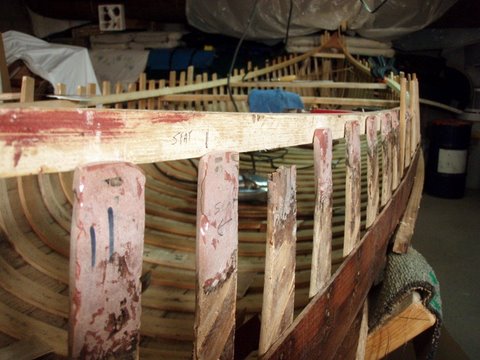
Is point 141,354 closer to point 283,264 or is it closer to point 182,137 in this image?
point 283,264

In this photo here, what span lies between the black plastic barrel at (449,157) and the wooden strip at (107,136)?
24.2ft

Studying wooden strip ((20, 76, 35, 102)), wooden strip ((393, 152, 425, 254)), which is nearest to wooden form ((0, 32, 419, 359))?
wooden strip ((393, 152, 425, 254))

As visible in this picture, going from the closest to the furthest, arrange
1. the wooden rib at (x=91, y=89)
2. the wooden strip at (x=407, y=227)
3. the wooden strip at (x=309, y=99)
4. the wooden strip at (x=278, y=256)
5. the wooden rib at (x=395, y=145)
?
1. the wooden strip at (x=278, y=256)
2. the wooden rib at (x=395, y=145)
3. the wooden strip at (x=407, y=227)
4. the wooden rib at (x=91, y=89)
5. the wooden strip at (x=309, y=99)

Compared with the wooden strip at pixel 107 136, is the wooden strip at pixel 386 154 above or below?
below

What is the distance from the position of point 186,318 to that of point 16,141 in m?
1.56

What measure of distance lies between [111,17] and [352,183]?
801 centimetres

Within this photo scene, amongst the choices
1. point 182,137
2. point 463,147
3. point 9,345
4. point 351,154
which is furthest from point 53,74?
point 463,147

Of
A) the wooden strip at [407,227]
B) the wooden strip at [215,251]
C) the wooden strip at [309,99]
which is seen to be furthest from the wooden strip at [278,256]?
the wooden strip at [309,99]

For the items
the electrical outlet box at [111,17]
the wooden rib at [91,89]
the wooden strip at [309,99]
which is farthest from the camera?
the electrical outlet box at [111,17]

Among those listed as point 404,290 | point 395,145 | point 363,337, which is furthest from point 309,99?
point 363,337

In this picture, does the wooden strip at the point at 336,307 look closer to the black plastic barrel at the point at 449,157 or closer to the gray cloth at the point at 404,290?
the gray cloth at the point at 404,290

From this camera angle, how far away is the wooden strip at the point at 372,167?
1.89 meters

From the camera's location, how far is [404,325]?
2402 millimetres

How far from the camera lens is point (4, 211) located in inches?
88.2
